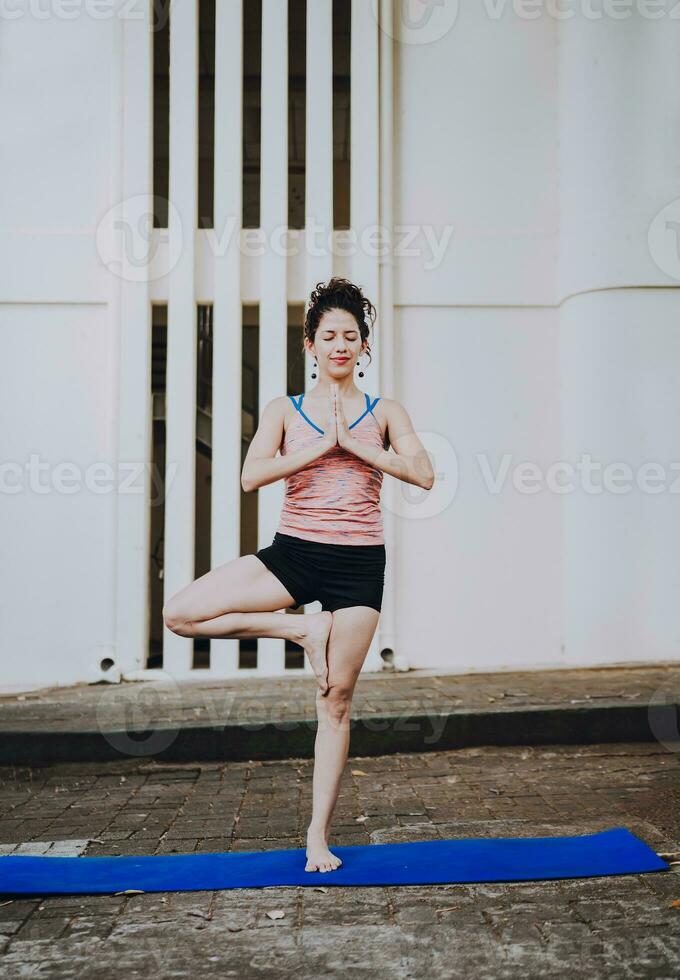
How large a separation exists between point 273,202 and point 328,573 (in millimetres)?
5945

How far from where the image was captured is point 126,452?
862 centimetres

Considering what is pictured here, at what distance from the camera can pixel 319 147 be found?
8898 mm

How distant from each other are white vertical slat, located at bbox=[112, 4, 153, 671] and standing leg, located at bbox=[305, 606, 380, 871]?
5.12 metres

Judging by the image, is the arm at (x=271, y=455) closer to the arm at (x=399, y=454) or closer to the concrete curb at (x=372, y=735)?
the arm at (x=399, y=454)

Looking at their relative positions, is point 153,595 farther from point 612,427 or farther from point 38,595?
point 612,427

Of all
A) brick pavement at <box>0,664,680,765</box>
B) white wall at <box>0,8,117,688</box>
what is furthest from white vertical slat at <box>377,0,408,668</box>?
white wall at <box>0,8,117,688</box>

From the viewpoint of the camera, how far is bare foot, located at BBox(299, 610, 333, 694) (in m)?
3.68

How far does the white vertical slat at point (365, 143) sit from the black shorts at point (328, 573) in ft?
16.6

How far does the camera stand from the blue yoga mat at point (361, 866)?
138 inches

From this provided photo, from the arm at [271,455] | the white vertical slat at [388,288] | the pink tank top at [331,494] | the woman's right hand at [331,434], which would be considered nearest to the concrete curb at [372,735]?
the white vertical slat at [388,288]

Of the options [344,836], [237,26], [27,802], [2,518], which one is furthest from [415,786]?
[237,26]

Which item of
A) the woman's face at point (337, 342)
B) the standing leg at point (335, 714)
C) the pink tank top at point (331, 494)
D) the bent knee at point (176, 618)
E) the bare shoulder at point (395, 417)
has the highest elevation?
the woman's face at point (337, 342)

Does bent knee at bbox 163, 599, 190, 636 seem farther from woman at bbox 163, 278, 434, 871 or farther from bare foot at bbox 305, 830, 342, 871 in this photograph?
bare foot at bbox 305, 830, 342, 871

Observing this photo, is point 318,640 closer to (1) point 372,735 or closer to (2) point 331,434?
(2) point 331,434
